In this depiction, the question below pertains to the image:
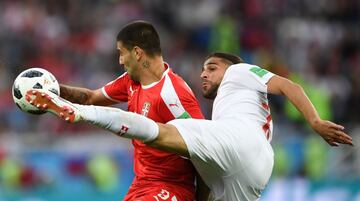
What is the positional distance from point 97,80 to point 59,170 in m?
3.21

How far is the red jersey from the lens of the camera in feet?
22.0

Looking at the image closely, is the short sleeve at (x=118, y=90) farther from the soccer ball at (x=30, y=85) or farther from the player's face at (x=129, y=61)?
the soccer ball at (x=30, y=85)

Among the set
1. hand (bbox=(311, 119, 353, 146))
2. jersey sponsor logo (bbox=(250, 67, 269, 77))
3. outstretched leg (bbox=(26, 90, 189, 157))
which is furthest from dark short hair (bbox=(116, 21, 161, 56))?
hand (bbox=(311, 119, 353, 146))

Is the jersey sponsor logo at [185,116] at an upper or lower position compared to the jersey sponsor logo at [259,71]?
lower

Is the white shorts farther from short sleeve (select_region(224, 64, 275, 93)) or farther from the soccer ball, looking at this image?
the soccer ball

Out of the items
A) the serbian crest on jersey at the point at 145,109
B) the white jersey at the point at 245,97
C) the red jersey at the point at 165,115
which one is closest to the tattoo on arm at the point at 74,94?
the red jersey at the point at 165,115

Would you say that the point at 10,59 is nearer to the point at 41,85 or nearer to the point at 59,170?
the point at 59,170

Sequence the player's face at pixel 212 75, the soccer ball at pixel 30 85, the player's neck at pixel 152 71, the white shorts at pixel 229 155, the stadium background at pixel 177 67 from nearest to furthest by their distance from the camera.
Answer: the soccer ball at pixel 30 85
the white shorts at pixel 229 155
the player's neck at pixel 152 71
the player's face at pixel 212 75
the stadium background at pixel 177 67

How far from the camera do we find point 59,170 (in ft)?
38.9

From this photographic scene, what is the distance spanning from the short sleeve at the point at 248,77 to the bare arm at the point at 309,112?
8cm

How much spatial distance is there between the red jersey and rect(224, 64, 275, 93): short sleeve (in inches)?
13.9

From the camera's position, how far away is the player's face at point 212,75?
7047 mm

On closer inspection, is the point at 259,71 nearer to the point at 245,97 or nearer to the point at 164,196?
the point at 245,97

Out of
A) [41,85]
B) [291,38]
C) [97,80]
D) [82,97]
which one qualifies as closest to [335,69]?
[291,38]
